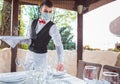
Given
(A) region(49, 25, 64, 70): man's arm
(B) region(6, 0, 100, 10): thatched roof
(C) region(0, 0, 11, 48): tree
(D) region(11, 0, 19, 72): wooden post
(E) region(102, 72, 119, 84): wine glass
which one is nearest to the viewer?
(E) region(102, 72, 119, 84): wine glass

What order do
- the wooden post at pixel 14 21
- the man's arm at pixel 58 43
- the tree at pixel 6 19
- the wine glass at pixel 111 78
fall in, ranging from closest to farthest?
the wine glass at pixel 111 78 → the man's arm at pixel 58 43 → the wooden post at pixel 14 21 → the tree at pixel 6 19

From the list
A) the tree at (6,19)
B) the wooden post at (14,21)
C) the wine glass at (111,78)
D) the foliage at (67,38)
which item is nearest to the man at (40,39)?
the wine glass at (111,78)

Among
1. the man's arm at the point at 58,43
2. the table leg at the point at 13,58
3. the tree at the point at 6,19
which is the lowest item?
the table leg at the point at 13,58

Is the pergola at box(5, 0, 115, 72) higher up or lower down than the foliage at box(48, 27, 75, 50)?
higher up

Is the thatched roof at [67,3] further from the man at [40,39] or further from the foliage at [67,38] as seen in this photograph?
the man at [40,39]

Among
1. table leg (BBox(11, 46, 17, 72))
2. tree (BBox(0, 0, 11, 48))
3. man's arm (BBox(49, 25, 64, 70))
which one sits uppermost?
tree (BBox(0, 0, 11, 48))

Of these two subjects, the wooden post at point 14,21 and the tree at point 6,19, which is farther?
the tree at point 6,19

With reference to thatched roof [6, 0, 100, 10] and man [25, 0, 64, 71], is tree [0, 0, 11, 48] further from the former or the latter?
man [25, 0, 64, 71]

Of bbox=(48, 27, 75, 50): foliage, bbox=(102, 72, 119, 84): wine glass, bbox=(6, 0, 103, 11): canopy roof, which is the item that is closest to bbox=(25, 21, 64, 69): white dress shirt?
bbox=(102, 72, 119, 84): wine glass

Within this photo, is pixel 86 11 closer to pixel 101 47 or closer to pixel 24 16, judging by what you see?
pixel 101 47

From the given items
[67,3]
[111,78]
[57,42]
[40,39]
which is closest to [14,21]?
[67,3]

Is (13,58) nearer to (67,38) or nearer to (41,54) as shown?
(67,38)

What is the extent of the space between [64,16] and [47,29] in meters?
3.46

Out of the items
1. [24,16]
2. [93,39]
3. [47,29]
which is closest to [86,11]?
[93,39]
